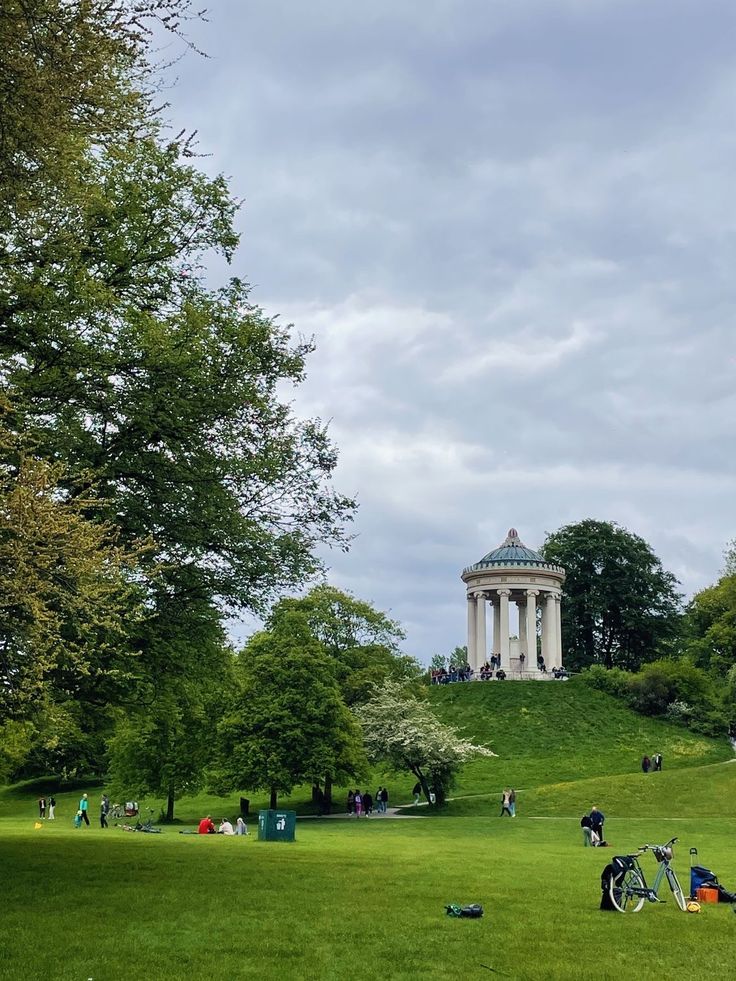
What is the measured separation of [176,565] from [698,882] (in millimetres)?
10190

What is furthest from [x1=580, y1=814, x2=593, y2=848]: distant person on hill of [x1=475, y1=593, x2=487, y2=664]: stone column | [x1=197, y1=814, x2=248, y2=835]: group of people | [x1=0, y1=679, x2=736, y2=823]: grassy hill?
[x1=475, y1=593, x2=487, y2=664]: stone column

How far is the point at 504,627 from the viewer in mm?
76938

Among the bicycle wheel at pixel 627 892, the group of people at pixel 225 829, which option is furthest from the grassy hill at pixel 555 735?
the bicycle wheel at pixel 627 892

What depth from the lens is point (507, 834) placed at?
1351 inches

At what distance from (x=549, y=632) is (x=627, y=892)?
63.5 metres

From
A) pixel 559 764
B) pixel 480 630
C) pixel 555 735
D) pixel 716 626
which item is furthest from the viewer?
pixel 480 630

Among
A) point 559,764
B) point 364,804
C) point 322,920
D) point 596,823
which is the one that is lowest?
point 322,920

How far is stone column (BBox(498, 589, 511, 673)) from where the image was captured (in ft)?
249

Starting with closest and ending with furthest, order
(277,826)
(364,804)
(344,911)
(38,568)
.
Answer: (38,568), (344,911), (277,826), (364,804)

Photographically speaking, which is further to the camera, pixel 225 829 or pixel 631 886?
pixel 225 829

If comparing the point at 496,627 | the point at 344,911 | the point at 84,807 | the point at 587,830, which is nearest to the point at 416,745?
the point at 84,807

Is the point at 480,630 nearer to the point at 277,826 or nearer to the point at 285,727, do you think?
the point at 285,727

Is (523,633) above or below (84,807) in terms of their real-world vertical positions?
above

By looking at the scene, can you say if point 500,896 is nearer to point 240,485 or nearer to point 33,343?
point 240,485
